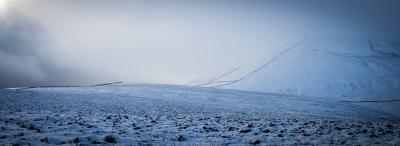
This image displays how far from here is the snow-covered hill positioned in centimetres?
7694

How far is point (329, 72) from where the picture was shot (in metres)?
88.4

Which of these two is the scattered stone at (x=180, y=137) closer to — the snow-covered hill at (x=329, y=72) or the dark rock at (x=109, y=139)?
the dark rock at (x=109, y=139)

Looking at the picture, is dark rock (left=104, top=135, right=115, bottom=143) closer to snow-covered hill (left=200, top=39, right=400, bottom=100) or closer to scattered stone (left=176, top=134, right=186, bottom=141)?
scattered stone (left=176, top=134, right=186, bottom=141)

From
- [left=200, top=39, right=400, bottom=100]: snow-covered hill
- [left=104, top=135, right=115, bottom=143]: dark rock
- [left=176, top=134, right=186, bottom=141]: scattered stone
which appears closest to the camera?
[left=104, top=135, right=115, bottom=143]: dark rock

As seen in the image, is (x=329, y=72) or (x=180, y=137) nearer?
(x=180, y=137)

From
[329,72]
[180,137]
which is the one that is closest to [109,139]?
[180,137]

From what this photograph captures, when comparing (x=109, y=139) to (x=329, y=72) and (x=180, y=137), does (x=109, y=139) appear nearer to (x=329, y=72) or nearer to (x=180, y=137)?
(x=180, y=137)

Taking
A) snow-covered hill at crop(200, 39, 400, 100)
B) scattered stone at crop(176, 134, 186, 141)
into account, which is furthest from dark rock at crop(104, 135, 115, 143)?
snow-covered hill at crop(200, 39, 400, 100)

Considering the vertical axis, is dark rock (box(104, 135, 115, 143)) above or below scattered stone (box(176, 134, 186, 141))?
above

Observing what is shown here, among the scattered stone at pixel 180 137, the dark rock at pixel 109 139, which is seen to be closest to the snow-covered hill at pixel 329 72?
the scattered stone at pixel 180 137

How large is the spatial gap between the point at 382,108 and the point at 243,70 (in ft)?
162

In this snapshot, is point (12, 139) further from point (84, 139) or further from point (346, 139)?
point (346, 139)

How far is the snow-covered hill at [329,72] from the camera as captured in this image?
76938 mm

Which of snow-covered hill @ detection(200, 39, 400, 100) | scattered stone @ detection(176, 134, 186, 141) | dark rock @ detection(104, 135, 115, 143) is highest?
snow-covered hill @ detection(200, 39, 400, 100)
